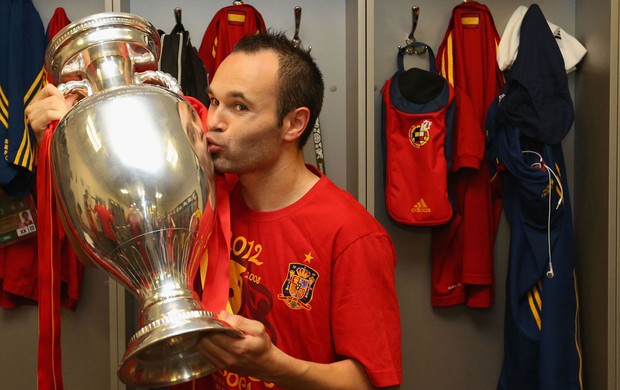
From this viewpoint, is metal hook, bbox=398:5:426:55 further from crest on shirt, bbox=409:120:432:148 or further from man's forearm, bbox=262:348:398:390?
man's forearm, bbox=262:348:398:390

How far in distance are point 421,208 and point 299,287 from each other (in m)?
1.17

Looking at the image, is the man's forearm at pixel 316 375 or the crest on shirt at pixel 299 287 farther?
the crest on shirt at pixel 299 287

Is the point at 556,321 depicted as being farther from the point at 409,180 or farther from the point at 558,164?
the point at 409,180

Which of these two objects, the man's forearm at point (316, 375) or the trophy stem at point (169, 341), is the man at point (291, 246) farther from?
the trophy stem at point (169, 341)

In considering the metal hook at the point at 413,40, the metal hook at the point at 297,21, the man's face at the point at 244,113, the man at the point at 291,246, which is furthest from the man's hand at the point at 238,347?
the metal hook at the point at 413,40

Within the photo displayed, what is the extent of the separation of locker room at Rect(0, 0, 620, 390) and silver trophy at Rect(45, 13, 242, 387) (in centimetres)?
131

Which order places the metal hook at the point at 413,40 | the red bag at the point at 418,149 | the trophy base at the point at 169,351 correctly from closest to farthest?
the trophy base at the point at 169,351, the red bag at the point at 418,149, the metal hook at the point at 413,40

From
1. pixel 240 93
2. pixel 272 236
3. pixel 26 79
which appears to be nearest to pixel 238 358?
pixel 272 236

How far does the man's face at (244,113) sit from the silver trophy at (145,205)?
15cm

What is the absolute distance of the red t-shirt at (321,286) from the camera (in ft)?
3.58

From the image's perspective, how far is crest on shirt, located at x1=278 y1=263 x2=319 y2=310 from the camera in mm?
1124

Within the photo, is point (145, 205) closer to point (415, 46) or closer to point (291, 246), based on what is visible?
point (291, 246)

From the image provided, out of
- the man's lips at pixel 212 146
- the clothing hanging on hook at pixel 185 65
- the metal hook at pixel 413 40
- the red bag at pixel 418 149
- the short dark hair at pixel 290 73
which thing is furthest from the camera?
the metal hook at pixel 413 40

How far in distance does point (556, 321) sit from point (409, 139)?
79 centimetres
